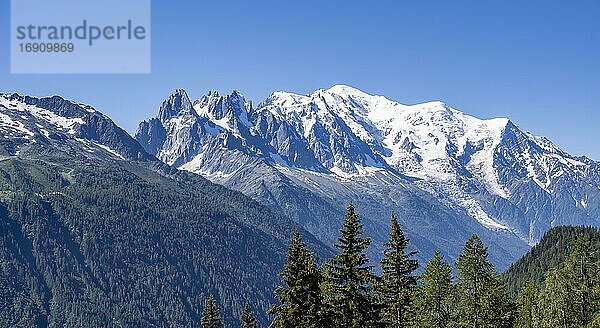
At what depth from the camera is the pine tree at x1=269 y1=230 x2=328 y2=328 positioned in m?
42.5

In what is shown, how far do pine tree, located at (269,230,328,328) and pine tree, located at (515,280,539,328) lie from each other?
84.5ft

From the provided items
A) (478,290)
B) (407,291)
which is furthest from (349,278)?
(478,290)

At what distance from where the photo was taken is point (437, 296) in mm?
57219

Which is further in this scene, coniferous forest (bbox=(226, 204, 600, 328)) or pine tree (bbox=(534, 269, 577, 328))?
pine tree (bbox=(534, 269, 577, 328))

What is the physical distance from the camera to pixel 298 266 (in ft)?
141

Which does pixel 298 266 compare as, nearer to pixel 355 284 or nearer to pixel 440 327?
pixel 355 284

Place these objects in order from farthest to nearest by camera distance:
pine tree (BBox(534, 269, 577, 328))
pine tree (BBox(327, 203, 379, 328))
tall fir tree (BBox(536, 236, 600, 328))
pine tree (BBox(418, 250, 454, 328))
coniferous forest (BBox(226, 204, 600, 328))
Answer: pine tree (BBox(418, 250, 454, 328)) < tall fir tree (BBox(536, 236, 600, 328)) < pine tree (BBox(534, 269, 577, 328)) < pine tree (BBox(327, 203, 379, 328)) < coniferous forest (BBox(226, 204, 600, 328))

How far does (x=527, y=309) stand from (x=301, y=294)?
35248 mm

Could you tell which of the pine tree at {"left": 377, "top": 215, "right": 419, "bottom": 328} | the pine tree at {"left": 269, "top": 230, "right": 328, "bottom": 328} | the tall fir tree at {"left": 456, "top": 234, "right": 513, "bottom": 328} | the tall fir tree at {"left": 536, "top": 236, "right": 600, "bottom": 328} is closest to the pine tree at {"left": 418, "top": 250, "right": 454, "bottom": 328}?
the tall fir tree at {"left": 456, "top": 234, "right": 513, "bottom": 328}

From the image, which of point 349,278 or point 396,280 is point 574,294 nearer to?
point 396,280

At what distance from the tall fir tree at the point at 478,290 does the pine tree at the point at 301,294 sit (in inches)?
549

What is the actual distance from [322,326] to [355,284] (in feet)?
13.0

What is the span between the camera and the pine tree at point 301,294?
42531mm

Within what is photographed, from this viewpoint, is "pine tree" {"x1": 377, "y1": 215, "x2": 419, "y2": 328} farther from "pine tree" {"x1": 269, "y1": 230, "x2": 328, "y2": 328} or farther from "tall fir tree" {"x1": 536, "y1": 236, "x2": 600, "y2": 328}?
"tall fir tree" {"x1": 536, "y1": 236, "x2": 600, "y2": 328}
